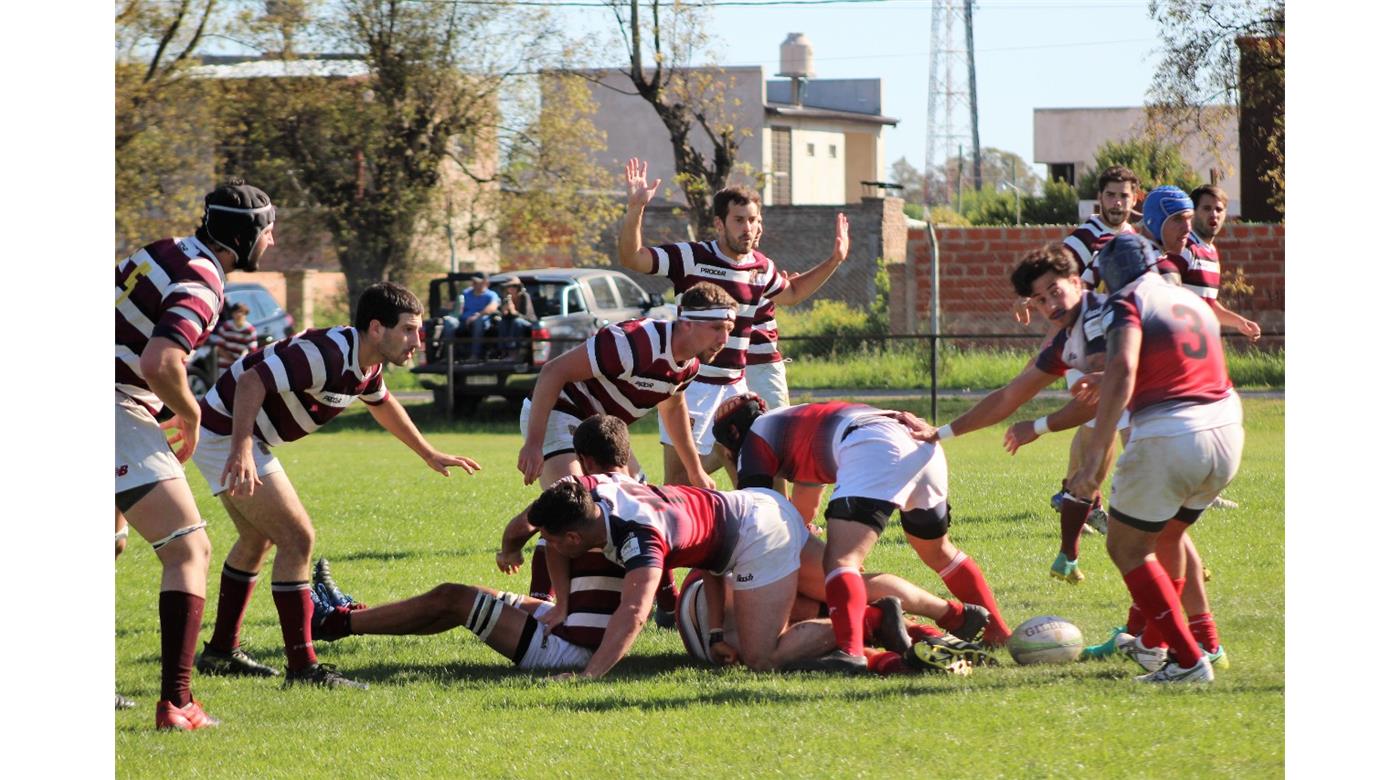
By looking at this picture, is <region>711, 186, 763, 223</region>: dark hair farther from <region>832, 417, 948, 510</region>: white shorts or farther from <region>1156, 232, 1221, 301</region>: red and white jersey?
<region>1156, 232, 1221, 301</region>: red and white jersey

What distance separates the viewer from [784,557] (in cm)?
627

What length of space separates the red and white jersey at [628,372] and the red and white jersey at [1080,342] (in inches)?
62.8

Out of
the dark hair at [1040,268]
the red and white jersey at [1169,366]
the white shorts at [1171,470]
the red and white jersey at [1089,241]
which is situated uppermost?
the red and white jersey at [1089,241]

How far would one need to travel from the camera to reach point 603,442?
6516 mm

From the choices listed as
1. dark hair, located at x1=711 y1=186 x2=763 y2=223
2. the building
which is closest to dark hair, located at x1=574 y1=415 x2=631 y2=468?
dark hair, located at x1=711 y1=186 x2=763 y2=223

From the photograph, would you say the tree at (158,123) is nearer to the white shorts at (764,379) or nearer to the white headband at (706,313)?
the white shorts at (764,379)

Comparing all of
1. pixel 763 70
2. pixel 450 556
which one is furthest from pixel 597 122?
pixel 450 556

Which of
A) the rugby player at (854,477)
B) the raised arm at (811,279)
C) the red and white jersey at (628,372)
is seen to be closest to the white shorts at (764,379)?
the raised arm at (811,279)

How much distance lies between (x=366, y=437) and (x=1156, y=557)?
15.6 meters

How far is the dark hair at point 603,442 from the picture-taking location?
652cm

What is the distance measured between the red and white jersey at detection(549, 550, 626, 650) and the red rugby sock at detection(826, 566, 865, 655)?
842mm

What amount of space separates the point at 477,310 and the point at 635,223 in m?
13.8

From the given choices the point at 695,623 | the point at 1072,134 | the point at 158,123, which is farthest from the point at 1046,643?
the point at 1072,134

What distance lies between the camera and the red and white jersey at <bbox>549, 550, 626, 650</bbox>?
637 centimetres
